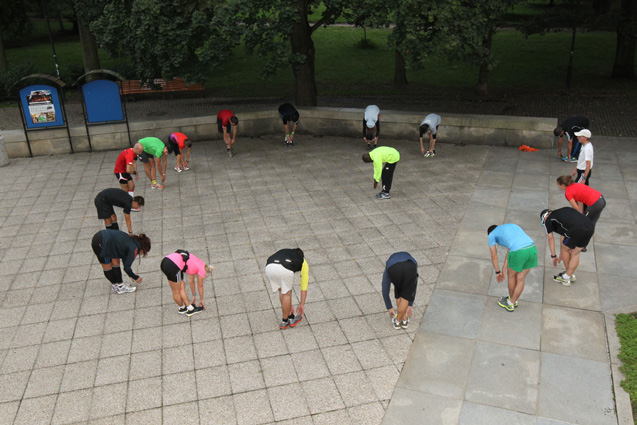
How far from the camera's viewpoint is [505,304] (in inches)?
318

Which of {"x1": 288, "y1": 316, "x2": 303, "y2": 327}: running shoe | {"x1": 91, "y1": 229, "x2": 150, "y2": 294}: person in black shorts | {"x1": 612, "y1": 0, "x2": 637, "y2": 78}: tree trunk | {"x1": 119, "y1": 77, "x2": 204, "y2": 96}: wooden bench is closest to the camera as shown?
{"x1": 288, "y1": 316, "x2": 303, "y2": 327}: running shoe

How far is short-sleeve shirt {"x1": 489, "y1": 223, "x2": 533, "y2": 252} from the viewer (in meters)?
7.36

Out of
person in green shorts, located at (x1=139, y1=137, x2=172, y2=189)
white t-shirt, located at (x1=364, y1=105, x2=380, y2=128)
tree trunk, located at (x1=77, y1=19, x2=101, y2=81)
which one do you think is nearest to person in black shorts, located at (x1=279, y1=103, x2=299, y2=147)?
white t-shirt, located at (x1=364, y1=105, x2=380, y2=128)

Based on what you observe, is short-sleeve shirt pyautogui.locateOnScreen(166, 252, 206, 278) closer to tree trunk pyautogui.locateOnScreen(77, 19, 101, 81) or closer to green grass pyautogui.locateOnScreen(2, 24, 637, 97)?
green grass pyautogui.locateOnScreen(2, 24, 637, 97)

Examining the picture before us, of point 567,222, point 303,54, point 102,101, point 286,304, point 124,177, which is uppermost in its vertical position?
point 303,54

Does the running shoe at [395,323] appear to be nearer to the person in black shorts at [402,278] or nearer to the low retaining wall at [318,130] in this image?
the person in black shorts at [402,278]

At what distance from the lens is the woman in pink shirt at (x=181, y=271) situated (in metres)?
7.38

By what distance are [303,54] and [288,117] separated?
202 cm

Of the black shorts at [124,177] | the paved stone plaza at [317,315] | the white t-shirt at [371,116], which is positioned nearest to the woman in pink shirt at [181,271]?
the paved stone plaza at [317,315]

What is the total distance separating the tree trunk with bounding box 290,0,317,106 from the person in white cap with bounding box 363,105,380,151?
9.08 ft

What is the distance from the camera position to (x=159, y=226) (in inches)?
442

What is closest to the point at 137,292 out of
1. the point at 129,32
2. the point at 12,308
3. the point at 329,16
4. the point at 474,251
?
the point at 12,308

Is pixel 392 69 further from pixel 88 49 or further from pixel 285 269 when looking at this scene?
pixel 285 269

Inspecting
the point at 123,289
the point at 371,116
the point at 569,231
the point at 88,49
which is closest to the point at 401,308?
the point at 569,231
